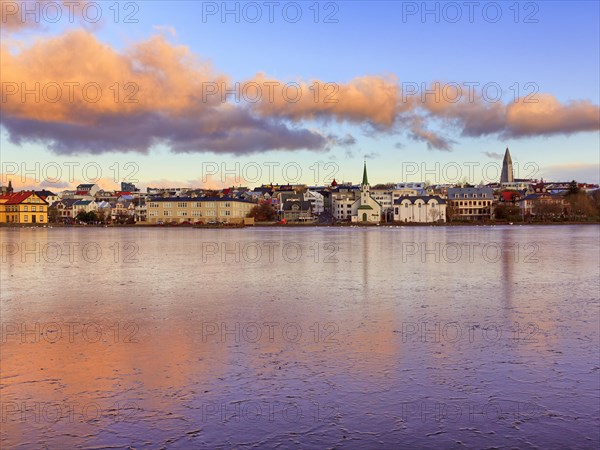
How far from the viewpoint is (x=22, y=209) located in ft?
402

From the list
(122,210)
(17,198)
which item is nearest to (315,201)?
(122,210)

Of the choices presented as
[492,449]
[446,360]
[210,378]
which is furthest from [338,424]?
[446,360]

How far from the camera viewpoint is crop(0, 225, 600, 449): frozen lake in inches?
261

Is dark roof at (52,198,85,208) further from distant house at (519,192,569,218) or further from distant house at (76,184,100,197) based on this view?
distant house at (519,192,569,218)

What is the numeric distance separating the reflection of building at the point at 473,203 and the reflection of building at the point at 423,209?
950 centimetres

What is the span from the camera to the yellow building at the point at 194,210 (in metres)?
137

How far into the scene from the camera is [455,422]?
271 inches

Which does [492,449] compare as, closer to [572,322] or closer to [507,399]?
[507,399]

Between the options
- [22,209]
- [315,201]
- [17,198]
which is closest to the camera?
[22,209]

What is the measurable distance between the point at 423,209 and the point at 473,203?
17251mm

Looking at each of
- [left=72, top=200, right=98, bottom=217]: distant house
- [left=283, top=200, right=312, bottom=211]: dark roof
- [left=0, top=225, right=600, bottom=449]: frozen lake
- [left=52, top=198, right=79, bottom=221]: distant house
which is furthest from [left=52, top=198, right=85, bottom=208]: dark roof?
[left=0, top=225, right=600, bottom=449]: frozen lake

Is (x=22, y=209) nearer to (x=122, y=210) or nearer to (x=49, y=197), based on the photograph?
(x=122, y=210)

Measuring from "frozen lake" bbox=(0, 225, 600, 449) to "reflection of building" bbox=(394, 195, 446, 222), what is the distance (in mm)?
111833

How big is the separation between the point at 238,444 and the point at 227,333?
17.3ft
